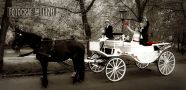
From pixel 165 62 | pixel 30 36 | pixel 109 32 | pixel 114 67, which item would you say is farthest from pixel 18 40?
pixel 165 62

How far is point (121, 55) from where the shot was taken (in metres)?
12.9

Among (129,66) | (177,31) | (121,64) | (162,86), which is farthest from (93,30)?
(162,86)

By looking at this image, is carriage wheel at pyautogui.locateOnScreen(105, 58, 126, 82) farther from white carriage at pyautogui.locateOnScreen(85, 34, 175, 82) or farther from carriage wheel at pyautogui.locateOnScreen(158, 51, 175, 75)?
carriage wheel at pyautogui.locateOnScreen(158, 51, 175, 75)

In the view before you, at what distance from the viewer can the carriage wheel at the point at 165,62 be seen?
1374 centimetres

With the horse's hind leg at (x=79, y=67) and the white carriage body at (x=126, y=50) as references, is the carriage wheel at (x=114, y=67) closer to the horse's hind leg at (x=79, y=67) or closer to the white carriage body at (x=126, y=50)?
the white carriage body at (x=126, y=50)

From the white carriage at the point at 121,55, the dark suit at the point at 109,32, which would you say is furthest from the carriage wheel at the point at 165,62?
the dark suit at the point at 109,32

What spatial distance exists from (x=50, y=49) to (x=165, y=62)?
553 cm

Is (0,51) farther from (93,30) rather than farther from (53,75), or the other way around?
(93,30)

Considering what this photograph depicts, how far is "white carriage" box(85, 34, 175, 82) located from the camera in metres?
12.2

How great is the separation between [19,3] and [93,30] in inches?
269

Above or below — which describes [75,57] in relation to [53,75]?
above

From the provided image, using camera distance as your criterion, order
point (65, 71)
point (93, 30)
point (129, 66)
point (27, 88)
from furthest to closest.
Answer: point (93, 30) < point (129, 66) < point (65, 71) < point (27, 88)

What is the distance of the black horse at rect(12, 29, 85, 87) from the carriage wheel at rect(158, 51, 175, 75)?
3880mm

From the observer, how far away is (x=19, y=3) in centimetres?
1706
